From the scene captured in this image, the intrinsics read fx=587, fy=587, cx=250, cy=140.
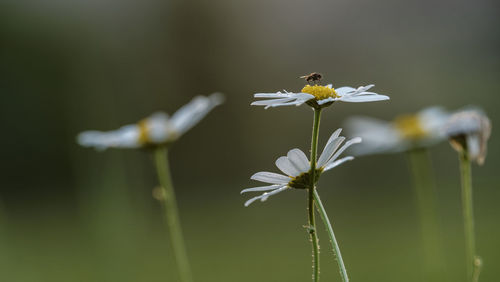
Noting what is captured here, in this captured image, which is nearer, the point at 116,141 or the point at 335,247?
the point at 335,247

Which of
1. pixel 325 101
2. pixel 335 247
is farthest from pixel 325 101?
pixel 335 247

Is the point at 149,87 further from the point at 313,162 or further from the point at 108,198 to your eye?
the point at 313,162

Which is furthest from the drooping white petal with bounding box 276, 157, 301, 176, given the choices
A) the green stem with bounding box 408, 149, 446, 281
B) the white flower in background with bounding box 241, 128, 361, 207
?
the green stem with bounding box 408, 149, 446, 281

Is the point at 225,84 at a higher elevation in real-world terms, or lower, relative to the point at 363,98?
higher

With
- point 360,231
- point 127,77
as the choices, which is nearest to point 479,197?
point 360,231

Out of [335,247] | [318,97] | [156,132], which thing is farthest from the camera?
[156,132]

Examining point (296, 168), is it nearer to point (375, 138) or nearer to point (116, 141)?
point (116, 141)
